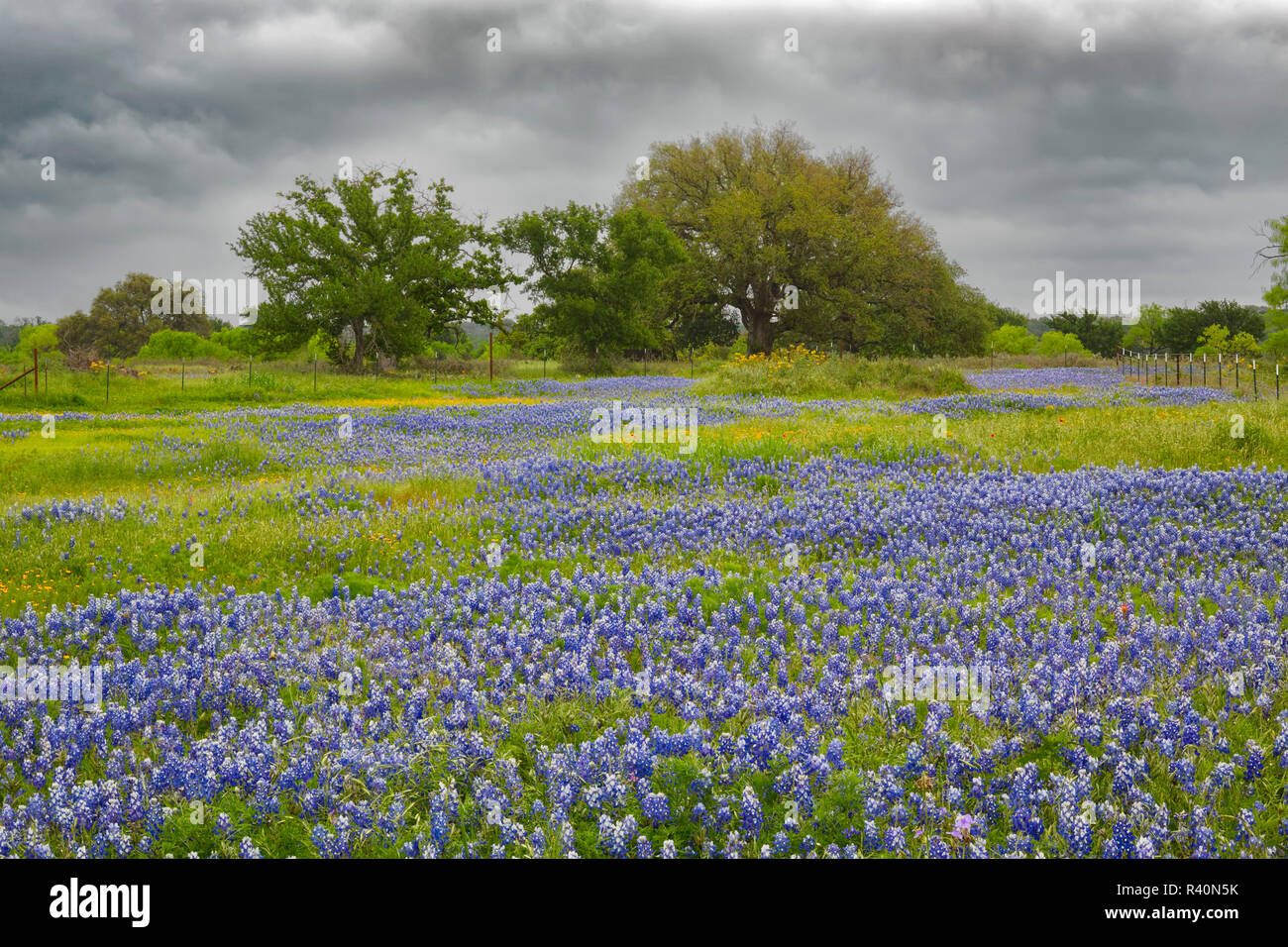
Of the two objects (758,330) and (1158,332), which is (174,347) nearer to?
(758,330)

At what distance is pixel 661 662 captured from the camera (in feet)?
17.9

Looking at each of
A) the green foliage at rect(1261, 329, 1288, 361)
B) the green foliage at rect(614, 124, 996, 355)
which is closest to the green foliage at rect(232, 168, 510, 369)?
the green foliage at rect(614, 124, 996, 355)

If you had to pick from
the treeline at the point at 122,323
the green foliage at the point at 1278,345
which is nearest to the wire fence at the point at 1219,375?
the green foliage at the point at 1278,345

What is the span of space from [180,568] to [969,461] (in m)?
10.8

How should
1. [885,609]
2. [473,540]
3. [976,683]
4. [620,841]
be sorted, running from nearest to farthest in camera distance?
[620,841]
[976,683]
[885,609]
[473,540]

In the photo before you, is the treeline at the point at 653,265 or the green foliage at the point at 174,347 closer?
the treeline at the point at 653,265

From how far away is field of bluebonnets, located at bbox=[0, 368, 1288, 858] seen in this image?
3520mm

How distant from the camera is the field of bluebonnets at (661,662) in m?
3.52

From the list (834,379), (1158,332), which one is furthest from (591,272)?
(1158,332)

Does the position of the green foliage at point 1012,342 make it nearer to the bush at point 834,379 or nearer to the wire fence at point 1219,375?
the wire fence at point 1219,375

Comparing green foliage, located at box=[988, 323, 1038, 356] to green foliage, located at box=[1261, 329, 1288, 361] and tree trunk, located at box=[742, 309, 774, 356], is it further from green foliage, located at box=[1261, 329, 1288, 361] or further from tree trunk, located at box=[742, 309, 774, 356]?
tree trunk, located at box=[742, 309, 774, 356]

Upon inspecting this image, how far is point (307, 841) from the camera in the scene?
345 cm
